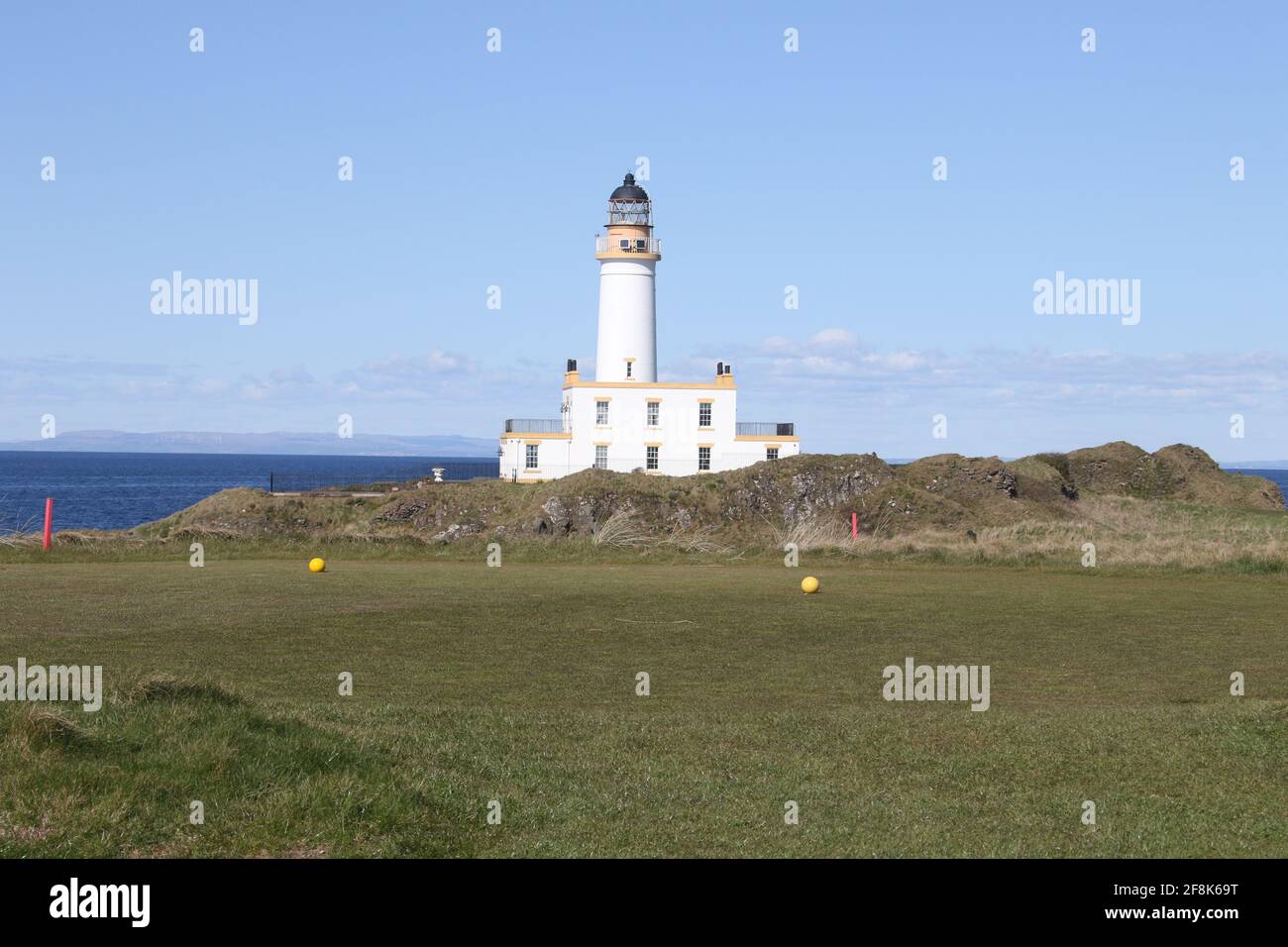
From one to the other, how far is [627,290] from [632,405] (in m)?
5.28

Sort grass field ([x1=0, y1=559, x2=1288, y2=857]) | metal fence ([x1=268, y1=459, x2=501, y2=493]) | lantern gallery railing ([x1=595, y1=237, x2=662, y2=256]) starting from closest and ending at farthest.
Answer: grass field ([x1=0, y1=559, x2=1288, y2=857])
lantern gallery railing ([x1=595, y1=237, x2=662, y2=256])
metal fence ([x1=268, y1=459, x2=501, y2=493])

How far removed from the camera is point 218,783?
9.09 meters

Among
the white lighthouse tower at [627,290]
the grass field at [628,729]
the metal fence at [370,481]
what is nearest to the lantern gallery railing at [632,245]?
the white lighthouse tower at [627,290]

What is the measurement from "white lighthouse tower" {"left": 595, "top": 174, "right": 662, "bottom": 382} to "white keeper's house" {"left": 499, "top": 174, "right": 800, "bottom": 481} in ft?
0.15

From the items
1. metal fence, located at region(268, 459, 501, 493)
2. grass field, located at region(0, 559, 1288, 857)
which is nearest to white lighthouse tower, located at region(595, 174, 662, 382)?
metal fence, located at region(268, 459, 501, 493)

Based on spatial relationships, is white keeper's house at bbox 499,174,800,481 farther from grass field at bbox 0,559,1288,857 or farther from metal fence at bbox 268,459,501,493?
grass field at bbox 0,559,1288,857

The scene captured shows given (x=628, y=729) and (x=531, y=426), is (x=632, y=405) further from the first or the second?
(x=628, y=729)

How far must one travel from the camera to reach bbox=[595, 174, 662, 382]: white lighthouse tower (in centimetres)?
6244

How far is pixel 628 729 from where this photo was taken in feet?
40.1

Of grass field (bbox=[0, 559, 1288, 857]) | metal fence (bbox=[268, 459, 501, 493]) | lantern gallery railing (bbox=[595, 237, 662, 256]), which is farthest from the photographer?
metal fence (bbox=[268, 459, 501, 493])

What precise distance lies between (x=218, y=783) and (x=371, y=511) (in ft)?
157

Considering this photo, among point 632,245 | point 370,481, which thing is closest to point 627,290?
point 632,245
